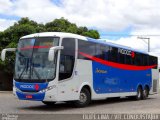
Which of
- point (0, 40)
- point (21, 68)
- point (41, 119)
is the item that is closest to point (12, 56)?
point (0, 40)

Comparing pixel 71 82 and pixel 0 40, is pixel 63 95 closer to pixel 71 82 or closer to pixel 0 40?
pixel 71 82

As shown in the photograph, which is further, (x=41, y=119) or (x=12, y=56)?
(x=12, y=56)

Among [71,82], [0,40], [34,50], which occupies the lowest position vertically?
[71,82]

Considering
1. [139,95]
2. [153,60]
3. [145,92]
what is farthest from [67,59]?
[153,60]

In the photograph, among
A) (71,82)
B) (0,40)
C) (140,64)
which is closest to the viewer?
(71,82)

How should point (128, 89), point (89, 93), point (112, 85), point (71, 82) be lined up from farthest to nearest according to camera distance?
point (128, 89), point (112, 85), point (89, 93), point (71, 82)

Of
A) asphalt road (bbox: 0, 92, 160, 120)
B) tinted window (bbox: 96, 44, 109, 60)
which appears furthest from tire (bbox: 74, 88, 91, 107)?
tinted window (bbox: 96, 44, 109, 60)

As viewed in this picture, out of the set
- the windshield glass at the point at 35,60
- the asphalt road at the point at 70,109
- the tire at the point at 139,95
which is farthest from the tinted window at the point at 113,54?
the windshield glass at the point at 35,60

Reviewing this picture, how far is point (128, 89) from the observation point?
24922 mm

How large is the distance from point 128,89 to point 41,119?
37.6ft

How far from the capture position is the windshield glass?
17.6 m

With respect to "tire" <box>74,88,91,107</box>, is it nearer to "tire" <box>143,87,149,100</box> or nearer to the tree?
"tire" <box>143,87,149,100</box>

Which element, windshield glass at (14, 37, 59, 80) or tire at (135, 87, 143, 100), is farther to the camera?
tire at (135, 87, 143, 100)

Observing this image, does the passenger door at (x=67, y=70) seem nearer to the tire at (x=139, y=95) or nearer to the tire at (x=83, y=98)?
the tire at (x=83, y=98)
